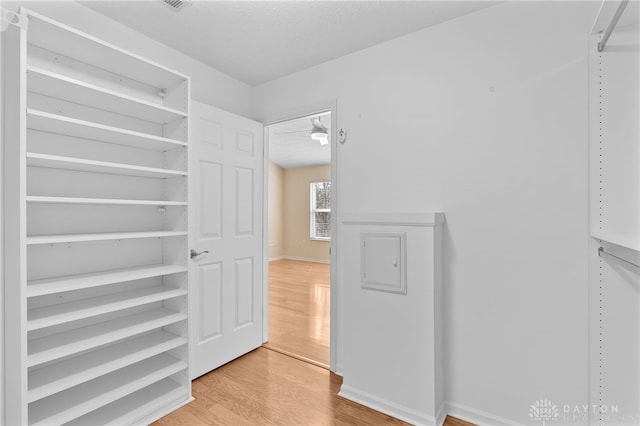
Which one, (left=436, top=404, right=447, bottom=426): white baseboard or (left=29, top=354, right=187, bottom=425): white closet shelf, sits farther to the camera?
(left=436, top=404, right=447, bottom=426): white baseboard

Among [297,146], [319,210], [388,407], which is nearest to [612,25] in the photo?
[388,407]

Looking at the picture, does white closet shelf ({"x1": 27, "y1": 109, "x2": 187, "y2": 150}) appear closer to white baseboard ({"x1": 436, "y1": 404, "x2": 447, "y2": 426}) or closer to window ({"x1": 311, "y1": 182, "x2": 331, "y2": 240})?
white baseboard ({"x1": 436, "y1": 404, "x2": 447, "y2": 426})

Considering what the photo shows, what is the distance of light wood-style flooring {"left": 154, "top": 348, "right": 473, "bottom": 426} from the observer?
1.85m

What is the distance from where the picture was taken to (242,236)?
8.95ft

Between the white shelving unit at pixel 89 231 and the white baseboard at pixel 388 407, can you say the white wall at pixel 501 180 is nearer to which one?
the white baseboard at pixel 388 407

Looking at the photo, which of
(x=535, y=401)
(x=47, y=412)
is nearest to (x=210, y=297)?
(x=47, y=412)

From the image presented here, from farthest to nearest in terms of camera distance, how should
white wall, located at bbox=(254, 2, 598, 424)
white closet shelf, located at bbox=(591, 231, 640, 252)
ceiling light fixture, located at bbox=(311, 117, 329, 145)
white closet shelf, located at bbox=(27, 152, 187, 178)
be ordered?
ceiling light fixture, located at bbox=(311, 117, 329, 145), white wall, located at bbox=(254, 2, 598, 424), white closet shelf, located at bbox=(27, 152, 187, 178), white closet shelf, located at bbox=(591, 231, 640, 252)

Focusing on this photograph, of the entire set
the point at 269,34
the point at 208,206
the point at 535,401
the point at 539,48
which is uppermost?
the point at 269,34

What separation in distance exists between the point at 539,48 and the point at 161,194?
258cm

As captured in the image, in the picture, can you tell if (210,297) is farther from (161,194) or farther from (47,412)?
(47,412)

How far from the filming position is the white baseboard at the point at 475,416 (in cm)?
180

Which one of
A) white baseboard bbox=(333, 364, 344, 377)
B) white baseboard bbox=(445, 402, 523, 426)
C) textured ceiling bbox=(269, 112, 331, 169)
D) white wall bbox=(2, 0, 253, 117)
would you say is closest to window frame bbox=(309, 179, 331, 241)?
textured ceiling bbox=(269, 112, 331, 169)

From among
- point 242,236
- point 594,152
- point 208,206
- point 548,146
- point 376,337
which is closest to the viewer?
point 594,152

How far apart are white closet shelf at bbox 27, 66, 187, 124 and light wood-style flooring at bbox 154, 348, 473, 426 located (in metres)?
1.92
